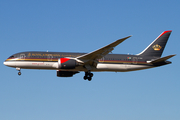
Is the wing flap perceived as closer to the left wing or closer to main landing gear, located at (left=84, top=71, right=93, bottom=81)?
the left wing

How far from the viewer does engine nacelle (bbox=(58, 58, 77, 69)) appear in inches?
1607

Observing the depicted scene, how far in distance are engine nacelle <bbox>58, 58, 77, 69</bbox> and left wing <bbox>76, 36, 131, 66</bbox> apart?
1.14 meters

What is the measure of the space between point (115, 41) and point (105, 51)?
3.28 meters

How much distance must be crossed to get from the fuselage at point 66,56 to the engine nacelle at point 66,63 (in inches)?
58.2

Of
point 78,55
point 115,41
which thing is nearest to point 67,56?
point 78,55

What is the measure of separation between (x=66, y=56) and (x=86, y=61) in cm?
310

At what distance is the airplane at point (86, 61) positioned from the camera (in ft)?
135

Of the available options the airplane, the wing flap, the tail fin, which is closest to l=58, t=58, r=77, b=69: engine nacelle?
the airplane

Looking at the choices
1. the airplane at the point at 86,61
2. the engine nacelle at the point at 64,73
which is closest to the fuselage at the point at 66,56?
the airplane at the point at 86,61

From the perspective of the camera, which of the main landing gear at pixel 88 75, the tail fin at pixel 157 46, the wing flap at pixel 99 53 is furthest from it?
the tail fin at pixel 157 46

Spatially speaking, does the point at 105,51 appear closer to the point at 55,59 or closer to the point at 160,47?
A: the point at 55,59

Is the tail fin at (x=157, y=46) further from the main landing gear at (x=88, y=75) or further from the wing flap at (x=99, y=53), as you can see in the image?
the wing flap at (x=99, y=53)

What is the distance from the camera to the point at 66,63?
134 feet

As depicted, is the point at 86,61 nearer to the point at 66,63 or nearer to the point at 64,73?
the point at 66,63
